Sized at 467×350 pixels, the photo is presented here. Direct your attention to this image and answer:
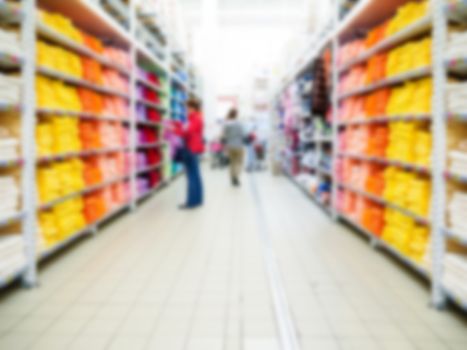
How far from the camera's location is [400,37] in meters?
3.56

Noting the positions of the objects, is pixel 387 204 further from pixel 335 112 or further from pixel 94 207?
pixel 94 207

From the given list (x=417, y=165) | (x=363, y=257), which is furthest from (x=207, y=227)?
(x=417, y=165)

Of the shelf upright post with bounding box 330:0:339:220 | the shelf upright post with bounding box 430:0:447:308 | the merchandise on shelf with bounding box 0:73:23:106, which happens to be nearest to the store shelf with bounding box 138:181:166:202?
the shelf upright post with bounding box 330:0:339:220

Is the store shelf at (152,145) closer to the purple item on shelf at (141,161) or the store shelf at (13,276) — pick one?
the purple item on shelf at (141,161)

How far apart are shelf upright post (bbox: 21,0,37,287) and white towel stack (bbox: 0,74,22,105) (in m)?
0.05

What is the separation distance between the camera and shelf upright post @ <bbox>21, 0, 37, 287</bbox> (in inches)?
117

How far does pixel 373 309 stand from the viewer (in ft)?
8.70

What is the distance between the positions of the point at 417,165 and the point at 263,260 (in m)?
1.53

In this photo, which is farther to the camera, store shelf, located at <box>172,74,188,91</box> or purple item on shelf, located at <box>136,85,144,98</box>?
store shelf, located at <box>172,74,188,91</box>

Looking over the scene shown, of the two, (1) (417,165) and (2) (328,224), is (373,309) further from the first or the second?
(2) (328,224)

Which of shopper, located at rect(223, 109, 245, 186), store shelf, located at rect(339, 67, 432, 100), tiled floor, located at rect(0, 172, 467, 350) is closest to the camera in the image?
tiled floor, located at rect(0, 172, 467, 350)

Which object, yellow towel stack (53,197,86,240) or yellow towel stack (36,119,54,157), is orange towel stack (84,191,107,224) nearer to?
yellow towel stack (53,197,86,240)

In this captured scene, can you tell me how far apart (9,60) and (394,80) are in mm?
3039

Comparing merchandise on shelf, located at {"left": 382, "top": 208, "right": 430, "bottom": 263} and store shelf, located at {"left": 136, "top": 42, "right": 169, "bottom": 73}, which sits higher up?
store shelf, located at {"left": 136, "top": 42, "right": 169, "bottom": 73}
